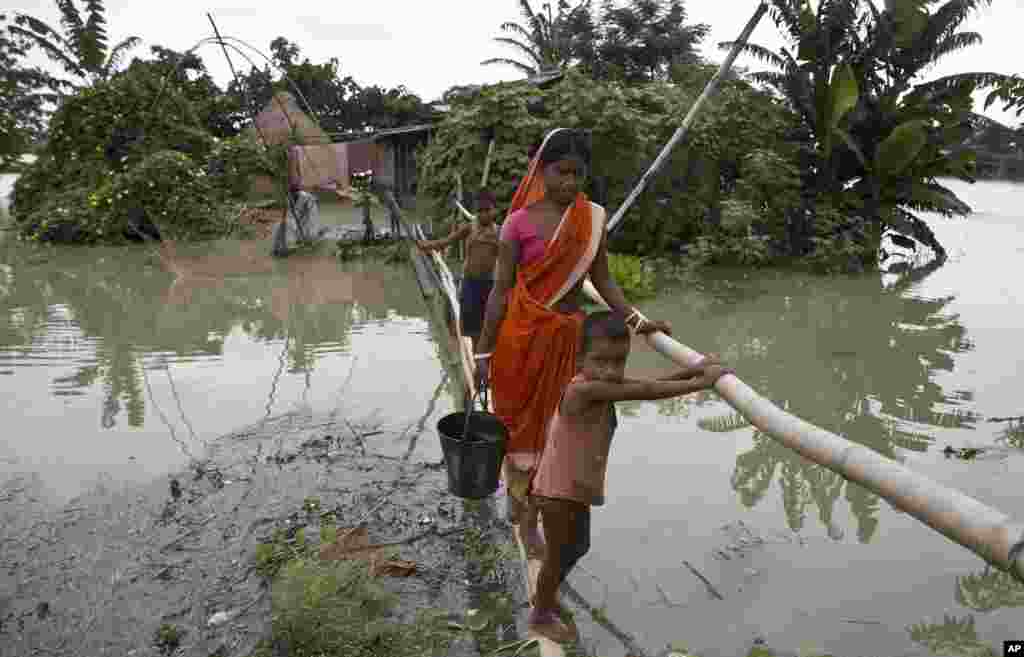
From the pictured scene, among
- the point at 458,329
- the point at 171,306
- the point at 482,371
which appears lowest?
the point at 171,306

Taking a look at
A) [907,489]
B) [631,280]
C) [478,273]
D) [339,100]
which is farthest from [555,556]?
[339,100]

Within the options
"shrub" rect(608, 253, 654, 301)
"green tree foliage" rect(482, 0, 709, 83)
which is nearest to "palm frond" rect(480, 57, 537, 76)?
"green tree foliage" rect(482, 0, 709, 83)

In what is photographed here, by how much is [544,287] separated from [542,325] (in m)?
0.14

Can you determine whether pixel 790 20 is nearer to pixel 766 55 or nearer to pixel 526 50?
pixel 766 55

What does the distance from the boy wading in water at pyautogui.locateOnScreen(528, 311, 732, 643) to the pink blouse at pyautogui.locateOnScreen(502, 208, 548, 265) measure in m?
0.54

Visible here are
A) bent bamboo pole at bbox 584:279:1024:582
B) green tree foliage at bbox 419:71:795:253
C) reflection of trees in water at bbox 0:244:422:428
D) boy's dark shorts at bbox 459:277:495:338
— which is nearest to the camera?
bent bamboo pole at bbox 584:279:1024:582

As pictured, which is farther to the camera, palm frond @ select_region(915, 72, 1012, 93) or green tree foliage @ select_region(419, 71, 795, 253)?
palm frond @ select_region(915, 72, 1012, 93)

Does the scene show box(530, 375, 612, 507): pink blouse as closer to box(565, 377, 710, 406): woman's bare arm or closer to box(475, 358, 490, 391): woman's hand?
box(565, 377, 710, 406): woman's bare arm

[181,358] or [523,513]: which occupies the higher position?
[523,513]

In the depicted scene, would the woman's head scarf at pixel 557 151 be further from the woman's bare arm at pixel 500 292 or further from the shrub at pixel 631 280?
the shrub at pixel 631 280

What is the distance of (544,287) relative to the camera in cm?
257

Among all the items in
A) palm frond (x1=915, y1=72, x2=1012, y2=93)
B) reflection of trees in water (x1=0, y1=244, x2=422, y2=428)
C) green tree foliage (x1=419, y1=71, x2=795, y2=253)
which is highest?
palm frond (x1=915, y1=72, x2=1012, y2=93)

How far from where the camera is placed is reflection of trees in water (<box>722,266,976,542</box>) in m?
4.04

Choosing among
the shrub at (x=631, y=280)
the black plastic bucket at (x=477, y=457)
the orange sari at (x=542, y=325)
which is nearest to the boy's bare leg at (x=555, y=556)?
the black plastic bucket at (x=477, y=457)
